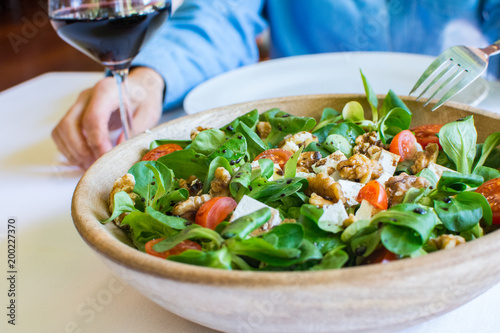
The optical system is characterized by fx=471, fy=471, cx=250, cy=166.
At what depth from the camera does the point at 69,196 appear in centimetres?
109

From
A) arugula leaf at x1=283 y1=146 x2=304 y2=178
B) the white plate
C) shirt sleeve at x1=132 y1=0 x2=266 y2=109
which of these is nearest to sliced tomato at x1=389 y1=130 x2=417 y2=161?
arugula leaf at x1=283 y1=146 x2=304 y2=178

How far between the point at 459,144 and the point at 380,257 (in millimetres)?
356

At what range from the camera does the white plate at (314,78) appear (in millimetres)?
1474

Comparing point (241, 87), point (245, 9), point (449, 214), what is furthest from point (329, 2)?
point (449, 214)

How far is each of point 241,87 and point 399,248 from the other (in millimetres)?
1065

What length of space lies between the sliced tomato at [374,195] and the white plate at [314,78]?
724 mm

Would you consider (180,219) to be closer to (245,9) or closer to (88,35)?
(88,35)

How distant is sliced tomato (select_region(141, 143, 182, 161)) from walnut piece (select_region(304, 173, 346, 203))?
292mm

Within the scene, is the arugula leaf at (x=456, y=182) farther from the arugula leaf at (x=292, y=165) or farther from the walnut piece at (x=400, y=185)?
the arugula leaf at (x=292, y=165)

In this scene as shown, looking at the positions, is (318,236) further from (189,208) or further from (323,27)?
(323,27)

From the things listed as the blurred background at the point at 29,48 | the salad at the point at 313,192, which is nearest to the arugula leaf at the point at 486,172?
the salad at the point at 313,192

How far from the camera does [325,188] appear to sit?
0.77 meters

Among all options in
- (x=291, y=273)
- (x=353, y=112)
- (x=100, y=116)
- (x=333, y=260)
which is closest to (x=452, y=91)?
(x=353, y=112)

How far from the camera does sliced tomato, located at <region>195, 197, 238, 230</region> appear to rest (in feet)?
2.29
